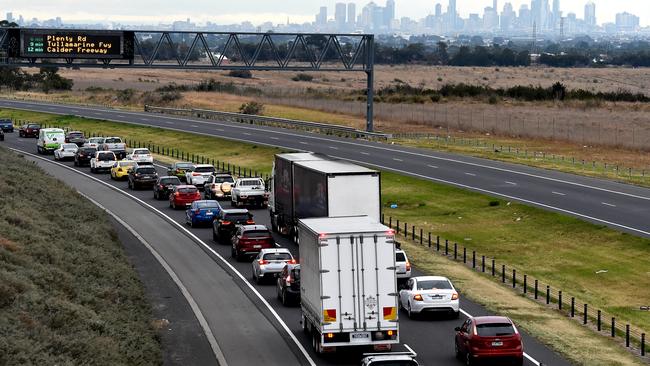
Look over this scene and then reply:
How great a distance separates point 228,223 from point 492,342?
24181mm

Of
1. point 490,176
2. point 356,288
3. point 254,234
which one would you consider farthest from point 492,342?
point 490,176

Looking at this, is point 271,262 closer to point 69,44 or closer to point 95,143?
point 95,143

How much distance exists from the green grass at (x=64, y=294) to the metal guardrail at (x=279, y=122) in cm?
5797

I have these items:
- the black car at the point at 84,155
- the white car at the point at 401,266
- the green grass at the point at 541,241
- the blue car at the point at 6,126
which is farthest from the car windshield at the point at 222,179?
the blue car at the point at 6,126

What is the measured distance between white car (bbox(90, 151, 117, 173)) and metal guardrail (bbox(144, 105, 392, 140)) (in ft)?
93.1

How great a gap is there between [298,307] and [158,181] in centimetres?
3212

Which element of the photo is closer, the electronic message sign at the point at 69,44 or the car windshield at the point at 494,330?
the car windshield at the point at 494,330

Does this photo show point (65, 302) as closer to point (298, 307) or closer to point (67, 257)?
point (67, 257)

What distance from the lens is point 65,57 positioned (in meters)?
94.0

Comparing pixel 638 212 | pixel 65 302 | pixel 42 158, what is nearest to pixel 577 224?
pixel 638 212

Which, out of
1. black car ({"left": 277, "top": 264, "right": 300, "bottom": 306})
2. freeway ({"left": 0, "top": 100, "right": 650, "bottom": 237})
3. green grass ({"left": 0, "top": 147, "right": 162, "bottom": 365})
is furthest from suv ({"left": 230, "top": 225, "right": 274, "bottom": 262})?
freeway ({"left": 0, "top": 100, "right": 650, "bottom": 237})

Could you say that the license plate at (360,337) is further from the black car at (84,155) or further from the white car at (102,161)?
the black car at (84,155)

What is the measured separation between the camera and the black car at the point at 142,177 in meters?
71.0

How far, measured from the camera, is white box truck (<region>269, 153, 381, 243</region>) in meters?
42.4
